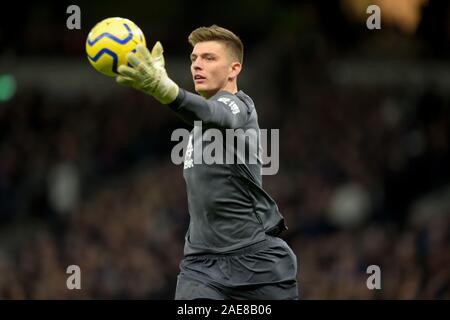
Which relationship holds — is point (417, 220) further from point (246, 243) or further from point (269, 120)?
point (246, 243)

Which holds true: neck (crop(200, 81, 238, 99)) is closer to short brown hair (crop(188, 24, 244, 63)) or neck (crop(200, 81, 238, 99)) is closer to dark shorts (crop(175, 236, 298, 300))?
short brown hair (crop(188, 24, 244, 63))

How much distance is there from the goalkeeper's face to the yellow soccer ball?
2.79ft

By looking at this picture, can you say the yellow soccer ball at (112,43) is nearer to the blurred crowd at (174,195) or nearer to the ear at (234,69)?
the ear at (234,69)

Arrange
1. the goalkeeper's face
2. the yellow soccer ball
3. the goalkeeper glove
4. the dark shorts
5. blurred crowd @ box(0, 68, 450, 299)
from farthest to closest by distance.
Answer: blurred crowd @ box(0, 68, 450, 299), the goalkeeper's face, the dark shorts, the yellow soccer ball, the goalkeeper glove

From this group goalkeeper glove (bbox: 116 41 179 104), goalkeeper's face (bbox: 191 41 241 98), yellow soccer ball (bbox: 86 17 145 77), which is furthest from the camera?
goalkeeper's face (bbox: 191 41 241 98)

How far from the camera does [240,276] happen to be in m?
6.81

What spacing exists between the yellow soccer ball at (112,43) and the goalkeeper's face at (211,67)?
850 millimetres

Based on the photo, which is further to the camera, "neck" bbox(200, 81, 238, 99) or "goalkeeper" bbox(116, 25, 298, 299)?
"neck" bbox(200, 81, 238, 99)

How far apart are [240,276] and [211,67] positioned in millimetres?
1530

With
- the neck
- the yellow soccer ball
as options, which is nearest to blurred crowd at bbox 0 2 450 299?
the neck

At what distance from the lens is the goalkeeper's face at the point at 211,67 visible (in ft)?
22.9

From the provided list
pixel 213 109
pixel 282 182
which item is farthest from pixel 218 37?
pixel 282 182

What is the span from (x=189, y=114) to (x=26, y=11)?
1280 centimetres

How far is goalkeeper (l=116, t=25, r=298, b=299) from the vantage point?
680 centimetres
